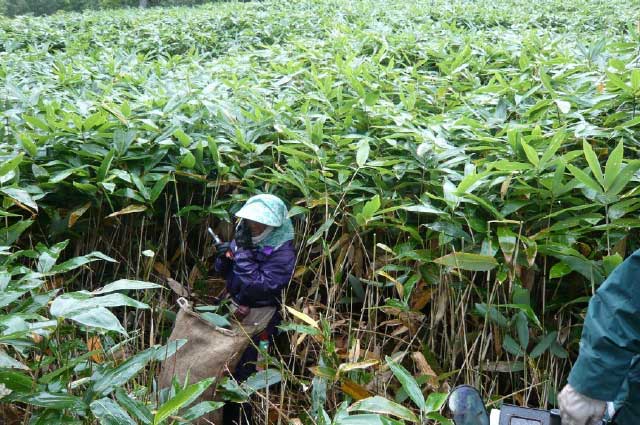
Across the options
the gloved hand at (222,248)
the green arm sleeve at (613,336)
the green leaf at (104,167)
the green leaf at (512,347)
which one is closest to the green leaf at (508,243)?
the green leaf at (512,347)

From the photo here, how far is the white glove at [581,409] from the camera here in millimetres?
1533

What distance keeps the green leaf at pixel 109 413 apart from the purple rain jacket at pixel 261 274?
3.76ft

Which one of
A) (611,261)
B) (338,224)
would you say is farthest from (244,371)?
(611,261)

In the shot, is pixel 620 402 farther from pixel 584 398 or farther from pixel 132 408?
pixel 132 408

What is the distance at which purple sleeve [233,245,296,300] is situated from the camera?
2.60 m

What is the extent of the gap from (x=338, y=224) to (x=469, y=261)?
70 centimetres

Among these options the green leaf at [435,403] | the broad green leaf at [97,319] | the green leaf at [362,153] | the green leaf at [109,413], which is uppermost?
the green leaf at [362,153]

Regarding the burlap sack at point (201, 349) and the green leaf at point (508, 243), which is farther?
the burlap sack at point (201, 349)

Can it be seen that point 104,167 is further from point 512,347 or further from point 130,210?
point 512,347

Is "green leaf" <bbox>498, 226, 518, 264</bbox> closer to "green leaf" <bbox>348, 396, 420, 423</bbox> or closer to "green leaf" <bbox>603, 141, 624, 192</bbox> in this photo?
"green leaf" <bbox>603, 141, 624, 192</bbox>

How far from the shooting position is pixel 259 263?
8.71 ft

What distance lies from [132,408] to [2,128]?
2.18m

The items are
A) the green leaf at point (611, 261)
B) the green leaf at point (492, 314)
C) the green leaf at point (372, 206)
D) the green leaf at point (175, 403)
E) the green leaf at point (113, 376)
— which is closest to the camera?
the green leaf at point (175, 403)

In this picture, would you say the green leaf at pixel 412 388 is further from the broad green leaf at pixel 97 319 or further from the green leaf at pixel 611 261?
the green leaf at pixel 611 261
